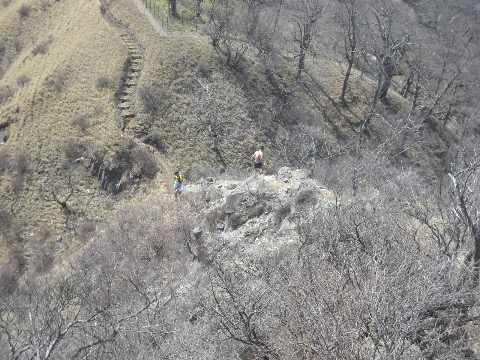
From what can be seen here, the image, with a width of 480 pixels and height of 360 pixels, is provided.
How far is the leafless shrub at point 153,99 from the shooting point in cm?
3444

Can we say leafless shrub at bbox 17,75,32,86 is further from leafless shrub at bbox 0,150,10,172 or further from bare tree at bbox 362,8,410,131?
bare tree at bbox 362,8,410,131

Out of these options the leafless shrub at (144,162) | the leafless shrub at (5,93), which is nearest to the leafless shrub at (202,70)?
the leafless shrub at (144,162)

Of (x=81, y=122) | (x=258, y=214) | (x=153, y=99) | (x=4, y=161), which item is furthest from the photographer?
(x=153, y=99)

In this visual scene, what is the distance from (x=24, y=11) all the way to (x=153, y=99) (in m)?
19.6

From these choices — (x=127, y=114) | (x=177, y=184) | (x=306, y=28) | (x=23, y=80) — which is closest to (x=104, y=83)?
(x=127, y=114)

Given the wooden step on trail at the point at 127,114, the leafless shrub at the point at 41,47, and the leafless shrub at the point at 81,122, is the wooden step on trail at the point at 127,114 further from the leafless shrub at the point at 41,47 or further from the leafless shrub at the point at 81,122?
the leafless shrub at the point at 41,47

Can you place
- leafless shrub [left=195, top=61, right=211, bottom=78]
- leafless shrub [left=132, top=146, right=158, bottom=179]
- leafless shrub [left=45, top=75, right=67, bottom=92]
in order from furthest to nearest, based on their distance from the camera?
leafless shrub [left=195, top=61, right=211, bottom=78] < leafless shrub [left=45, top=75, right=67, bottom=92] < leafless shrub [left=132, top=146, right=158, bottom=179]

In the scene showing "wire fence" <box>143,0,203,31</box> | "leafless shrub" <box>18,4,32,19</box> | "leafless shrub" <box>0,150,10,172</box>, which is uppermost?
"wire fence" <box>143,0,203,31</box>

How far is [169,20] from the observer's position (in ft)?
139

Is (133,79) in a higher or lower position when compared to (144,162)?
higher

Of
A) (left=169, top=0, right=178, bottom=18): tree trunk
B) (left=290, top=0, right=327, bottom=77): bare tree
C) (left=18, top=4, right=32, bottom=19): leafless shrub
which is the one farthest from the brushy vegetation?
(left=290, top=0, right=327, bottom=77): bare tree

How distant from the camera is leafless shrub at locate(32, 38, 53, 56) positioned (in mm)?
39072

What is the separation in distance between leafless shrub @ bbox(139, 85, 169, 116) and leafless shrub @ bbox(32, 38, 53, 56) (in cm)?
1078

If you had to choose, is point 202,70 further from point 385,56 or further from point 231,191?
point 231,191
